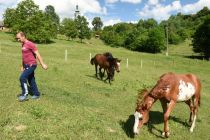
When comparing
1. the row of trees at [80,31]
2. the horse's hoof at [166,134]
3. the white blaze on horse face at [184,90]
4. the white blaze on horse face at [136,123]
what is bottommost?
the horse's hoof at [166,134]

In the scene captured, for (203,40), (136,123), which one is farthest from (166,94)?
(203,40)

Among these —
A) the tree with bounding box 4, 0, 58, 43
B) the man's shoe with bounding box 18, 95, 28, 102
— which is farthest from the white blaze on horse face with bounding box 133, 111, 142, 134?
the tree with bounding box 4, 0, 58, 43

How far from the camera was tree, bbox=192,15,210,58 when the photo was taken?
251 ft

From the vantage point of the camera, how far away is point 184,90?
36.8ft

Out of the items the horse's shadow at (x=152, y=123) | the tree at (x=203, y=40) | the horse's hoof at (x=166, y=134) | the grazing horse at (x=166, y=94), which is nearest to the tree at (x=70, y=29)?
the tree at (x=203, y=40)

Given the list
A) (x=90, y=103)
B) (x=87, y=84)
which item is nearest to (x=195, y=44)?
(x=87, y=84)

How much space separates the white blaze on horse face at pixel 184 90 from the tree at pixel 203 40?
67.7 m

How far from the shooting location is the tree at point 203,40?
76500 mm

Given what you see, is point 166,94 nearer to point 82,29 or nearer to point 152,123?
point 152,123

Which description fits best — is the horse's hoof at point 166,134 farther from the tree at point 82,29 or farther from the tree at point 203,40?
the tree at point 82,29

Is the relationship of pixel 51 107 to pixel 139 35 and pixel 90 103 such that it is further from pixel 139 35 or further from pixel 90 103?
pixel 139 35

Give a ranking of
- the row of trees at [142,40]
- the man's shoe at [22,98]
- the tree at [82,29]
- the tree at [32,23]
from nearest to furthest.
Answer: the man's shoe at [22,98] < the tree at [32,23] < the row of trees at [142,40] < the tree at [82,29]

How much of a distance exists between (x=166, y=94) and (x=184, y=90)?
1.11 metres

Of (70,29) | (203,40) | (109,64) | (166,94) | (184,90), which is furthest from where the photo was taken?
(70,29)
